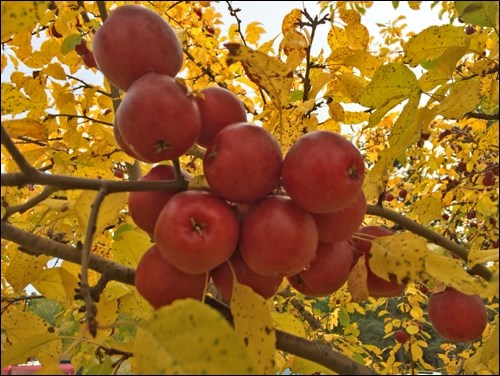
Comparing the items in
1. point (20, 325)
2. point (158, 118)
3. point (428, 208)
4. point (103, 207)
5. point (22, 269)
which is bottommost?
point (20, 325)

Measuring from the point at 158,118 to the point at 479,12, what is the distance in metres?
0.59

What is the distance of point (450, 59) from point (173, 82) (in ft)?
2.08

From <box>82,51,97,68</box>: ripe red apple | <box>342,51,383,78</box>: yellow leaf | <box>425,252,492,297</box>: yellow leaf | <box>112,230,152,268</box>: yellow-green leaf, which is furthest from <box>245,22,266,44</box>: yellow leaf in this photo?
<box>425,252,492,297</box>: yellow leaf

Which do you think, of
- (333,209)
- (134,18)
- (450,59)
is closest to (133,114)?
(134,18)

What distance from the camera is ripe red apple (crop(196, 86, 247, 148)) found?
0.83m

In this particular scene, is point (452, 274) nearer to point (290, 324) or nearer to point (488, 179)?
point (290, 324)

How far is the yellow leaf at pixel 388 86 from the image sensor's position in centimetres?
108

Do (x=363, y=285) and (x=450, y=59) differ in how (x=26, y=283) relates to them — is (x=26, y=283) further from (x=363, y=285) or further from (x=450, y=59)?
(x=450, y=59)

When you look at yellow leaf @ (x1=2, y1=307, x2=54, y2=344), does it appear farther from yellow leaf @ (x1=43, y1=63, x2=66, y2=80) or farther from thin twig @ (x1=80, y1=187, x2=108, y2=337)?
yellow leaf @ (x1=43, y1=63, x2=66, y2=80)

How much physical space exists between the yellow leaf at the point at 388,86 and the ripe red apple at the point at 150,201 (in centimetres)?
48

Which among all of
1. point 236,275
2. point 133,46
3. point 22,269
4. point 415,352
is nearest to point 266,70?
point 133,46

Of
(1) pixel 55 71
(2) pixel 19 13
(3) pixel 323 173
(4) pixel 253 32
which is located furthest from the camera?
(4) pixel 253 32

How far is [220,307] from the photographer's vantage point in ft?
2.77

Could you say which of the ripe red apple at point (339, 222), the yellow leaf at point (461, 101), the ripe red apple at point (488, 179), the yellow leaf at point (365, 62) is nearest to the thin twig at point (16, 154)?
the ripe red apple at point (339, 222)
